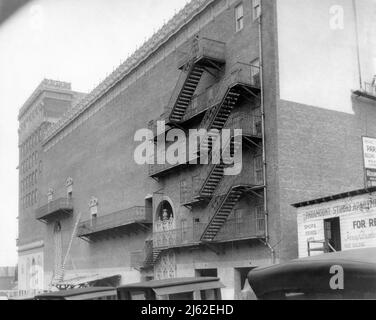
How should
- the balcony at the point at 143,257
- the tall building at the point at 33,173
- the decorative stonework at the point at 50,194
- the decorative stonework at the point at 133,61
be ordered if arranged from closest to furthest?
1. the decorative stonework at the point at 133,61
2. the balcony at the point at 143,257
3. the tall building at the point at 33,173
4. the decorative stonework at the point at 50,194

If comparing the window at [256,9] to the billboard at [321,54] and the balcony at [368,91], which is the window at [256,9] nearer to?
the billboard at [321,54]

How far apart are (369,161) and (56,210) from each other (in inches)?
981

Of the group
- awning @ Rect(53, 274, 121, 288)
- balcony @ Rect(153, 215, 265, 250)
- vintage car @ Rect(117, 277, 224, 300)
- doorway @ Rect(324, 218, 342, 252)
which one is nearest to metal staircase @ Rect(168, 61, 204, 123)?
balcony @ Rect(153, 215, 265, 250)

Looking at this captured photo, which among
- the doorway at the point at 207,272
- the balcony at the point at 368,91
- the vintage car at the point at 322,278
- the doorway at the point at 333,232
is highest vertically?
the balcony at the point at 368,91

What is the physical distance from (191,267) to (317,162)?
26.7 ft

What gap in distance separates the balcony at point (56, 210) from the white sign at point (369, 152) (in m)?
24.3

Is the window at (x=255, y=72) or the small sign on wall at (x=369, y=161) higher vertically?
the window at (x=255, y=72)

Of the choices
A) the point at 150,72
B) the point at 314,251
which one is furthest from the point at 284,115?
the point at 150,72

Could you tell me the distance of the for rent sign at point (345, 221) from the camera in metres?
18.5

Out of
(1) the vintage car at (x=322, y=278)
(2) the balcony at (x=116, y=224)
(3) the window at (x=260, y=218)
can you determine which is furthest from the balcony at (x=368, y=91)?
(1) the vintage car at (x=322, y=278)

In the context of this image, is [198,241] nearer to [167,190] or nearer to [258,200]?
[258,200]

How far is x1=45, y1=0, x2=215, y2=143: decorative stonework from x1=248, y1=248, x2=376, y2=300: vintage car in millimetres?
23367

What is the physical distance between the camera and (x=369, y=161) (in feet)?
77.9

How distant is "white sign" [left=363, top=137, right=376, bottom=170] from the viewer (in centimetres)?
2373
